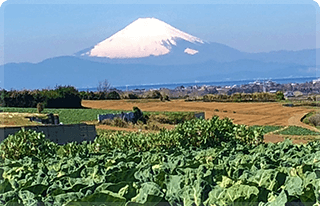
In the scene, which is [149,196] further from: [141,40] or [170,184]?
[141,40]

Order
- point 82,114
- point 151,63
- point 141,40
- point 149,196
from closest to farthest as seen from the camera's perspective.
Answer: point 149,196, point 141,40, point 82,114, point 151,63

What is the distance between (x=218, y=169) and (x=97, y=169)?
0.76 m

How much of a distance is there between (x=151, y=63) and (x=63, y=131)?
281 centimetres

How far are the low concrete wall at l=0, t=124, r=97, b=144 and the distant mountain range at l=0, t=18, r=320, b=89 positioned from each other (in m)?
0.99

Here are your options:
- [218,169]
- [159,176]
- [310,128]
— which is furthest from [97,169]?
[310,128]

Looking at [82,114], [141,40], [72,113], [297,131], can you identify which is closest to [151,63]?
[141,40]

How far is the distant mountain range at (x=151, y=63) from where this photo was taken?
9.76m

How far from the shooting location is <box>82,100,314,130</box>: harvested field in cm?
1102

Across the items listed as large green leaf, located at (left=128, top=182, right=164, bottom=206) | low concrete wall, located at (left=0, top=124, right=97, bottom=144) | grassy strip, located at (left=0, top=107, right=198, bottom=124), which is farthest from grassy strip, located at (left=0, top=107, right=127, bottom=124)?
large green leaf, located at (left=128, top=182, right=164, bottom=206)

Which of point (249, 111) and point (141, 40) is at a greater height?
point (141, 40)

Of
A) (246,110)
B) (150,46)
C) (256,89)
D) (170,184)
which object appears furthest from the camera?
(246,110)

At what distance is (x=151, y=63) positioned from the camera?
11.2 m

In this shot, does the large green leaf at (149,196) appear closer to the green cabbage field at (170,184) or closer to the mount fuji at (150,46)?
the green cabbage field at (170,184)

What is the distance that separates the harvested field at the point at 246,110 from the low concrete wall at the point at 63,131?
112 centimetres
